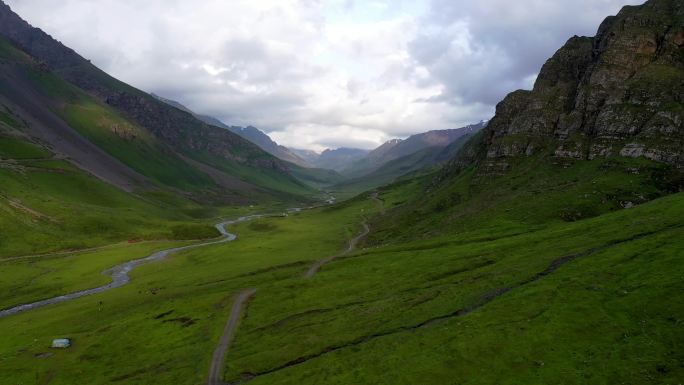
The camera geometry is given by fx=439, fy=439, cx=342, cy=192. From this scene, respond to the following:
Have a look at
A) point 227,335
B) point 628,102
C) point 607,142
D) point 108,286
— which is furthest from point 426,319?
point 628,102

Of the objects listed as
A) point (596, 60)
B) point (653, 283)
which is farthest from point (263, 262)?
point (596, 60)

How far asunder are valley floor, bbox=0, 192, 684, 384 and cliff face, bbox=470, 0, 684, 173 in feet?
191

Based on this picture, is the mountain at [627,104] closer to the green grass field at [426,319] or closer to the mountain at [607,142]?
the mountain at [607,142]

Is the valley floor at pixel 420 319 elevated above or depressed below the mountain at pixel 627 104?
below

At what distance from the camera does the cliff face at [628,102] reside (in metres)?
149

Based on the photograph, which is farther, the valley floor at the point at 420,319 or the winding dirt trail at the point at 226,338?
the winding dirt trail at the point at 226,338

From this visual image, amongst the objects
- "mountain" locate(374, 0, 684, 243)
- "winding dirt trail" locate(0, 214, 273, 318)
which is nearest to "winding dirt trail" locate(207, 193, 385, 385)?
"winding dirt trail" locate(0, 214, 273, 318)

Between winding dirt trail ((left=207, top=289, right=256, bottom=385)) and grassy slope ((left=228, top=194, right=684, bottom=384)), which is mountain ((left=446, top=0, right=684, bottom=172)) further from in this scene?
winding dirt trail ((left=207, top=289, right=256, bottom=385))

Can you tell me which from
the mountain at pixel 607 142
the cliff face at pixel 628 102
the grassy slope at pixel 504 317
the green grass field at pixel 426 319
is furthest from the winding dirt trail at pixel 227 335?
the cliff face at pixel 628 102

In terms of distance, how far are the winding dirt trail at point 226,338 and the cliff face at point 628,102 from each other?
13464 cm

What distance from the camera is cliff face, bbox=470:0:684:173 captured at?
489 feet

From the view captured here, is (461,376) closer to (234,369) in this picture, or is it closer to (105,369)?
(234,369)

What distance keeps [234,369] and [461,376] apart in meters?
35.7

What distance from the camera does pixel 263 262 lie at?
157750 mm
